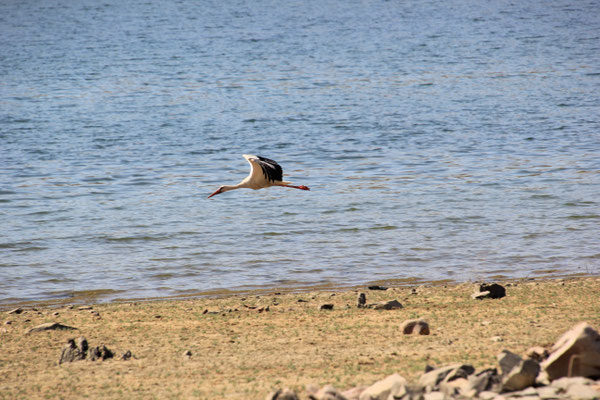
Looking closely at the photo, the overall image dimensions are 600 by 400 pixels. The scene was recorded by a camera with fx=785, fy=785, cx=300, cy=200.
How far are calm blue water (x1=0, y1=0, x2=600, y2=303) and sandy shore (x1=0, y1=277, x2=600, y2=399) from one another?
1.16 m

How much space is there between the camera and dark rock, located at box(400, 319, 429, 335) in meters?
7.48

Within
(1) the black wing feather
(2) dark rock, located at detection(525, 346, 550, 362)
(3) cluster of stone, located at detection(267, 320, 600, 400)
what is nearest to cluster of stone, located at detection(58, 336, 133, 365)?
(3) cluster of stone, located at detection(267, 320, 600, 400)

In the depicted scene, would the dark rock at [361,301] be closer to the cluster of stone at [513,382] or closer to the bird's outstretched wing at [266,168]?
the bird's outstretched wing at [266,168]

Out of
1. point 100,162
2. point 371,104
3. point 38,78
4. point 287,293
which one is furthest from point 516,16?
point 287,293

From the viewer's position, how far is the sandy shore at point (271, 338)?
251 inches

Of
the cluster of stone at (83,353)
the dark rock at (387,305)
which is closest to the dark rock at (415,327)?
the dark rock at (387,305)

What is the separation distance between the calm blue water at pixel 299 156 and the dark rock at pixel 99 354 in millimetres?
2992

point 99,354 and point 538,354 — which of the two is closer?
point 538,354

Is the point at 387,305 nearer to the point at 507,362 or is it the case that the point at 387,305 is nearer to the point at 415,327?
the point at 415,327

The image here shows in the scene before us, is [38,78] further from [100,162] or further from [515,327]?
[515,327]

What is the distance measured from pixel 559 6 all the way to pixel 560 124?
37172mm

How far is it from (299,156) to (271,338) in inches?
A: 517

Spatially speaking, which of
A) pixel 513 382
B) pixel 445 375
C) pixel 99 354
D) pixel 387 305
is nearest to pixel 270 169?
pixel 387 305

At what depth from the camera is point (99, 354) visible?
7184 millimetres
